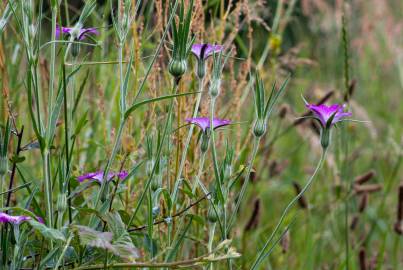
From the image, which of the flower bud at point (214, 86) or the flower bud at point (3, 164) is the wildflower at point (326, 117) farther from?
the flower bud at point (3, 164)

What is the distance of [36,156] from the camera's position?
6.31 feet

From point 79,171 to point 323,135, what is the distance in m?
0.58

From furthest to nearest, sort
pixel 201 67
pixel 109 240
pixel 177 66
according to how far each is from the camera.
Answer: pixel 201 67, pixel 177 66, pixel 109 240

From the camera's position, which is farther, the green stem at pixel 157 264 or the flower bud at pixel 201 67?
the flower bud at pixel 201 67

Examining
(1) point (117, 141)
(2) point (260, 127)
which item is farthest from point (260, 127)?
(1) point (117, 141)

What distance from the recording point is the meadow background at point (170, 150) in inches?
39.2

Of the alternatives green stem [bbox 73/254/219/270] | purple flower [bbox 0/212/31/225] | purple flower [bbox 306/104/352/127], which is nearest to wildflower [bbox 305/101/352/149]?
purple flower [bbox 306/104/352/127]

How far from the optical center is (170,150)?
3.67 feet

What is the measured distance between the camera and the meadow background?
1.00 metres

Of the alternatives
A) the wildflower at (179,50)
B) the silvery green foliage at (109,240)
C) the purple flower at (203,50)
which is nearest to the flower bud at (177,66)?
the wildflower at (179,50)

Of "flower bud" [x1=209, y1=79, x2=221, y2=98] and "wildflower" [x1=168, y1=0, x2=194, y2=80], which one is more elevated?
"wildflower" [x1=168, y1=0, x2=194, y2=80]

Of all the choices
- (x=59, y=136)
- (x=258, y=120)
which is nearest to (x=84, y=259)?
(x=258, y=120)

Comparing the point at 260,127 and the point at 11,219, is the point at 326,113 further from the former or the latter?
the point at 11,219

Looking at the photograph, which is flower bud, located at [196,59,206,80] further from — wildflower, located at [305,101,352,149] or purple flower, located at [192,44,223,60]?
wildflower, located at [305,101,352,149]
